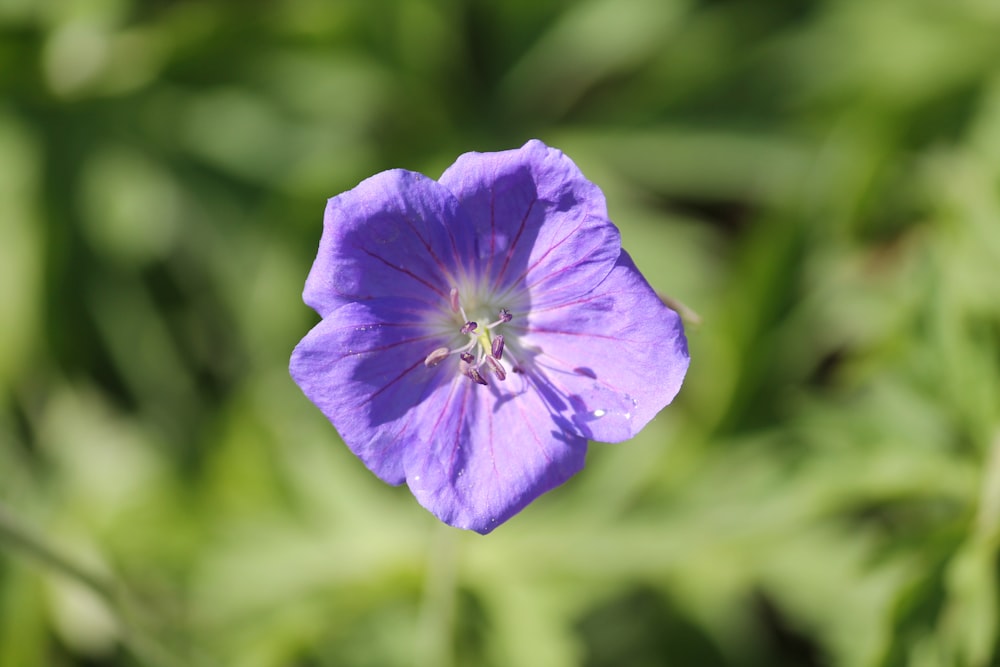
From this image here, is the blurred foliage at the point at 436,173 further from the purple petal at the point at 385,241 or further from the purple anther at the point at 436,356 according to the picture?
the purple petal at the point at 385,241

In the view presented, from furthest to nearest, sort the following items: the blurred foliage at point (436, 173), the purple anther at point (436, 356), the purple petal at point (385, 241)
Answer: the blurred foliage at point (436, 173) → the purple anther at point (436, 356) → the purple petal at point (385, 241)

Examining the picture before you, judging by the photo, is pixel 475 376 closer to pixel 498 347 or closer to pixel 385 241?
pixel 498 347

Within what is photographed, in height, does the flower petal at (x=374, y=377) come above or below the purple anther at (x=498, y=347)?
above

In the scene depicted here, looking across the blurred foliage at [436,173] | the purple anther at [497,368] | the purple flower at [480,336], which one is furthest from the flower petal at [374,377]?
the blurred foliage at [436,173]

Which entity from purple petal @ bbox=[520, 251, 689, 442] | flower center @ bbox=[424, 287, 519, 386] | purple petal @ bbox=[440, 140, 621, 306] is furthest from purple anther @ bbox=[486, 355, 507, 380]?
purple petal @ bbox=[440, 140, 621, 306]

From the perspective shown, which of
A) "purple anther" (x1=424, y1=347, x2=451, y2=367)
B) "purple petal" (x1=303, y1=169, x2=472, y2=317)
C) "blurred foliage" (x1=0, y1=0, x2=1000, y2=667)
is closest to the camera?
"purple petal" (x1=303, y1=169, x2=472, y2=317)

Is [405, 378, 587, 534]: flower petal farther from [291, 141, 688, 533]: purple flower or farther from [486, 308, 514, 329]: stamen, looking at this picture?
[486, 308, 514, 329]: stamen
